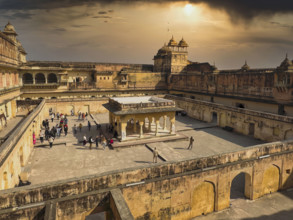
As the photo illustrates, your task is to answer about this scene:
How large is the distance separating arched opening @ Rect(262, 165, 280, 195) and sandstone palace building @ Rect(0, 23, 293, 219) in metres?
0.06

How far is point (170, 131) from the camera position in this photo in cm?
2081

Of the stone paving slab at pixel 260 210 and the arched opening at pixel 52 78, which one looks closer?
the stone paving slab at pixel 260 210

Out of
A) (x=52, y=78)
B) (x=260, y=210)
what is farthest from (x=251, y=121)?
(x=52, y=78)

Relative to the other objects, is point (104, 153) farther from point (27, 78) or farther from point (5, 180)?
point (27, 78)

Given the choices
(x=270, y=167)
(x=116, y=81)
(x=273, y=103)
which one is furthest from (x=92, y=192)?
(x=116, y=81)

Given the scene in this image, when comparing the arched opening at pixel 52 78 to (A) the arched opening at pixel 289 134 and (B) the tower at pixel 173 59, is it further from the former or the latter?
(A) the arched opening at pixel 289 134

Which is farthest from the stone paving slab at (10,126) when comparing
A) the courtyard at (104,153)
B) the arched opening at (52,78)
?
the arched opening at (52,78)

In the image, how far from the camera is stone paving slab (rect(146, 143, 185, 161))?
15.9 m

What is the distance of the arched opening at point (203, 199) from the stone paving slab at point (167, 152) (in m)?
4.30

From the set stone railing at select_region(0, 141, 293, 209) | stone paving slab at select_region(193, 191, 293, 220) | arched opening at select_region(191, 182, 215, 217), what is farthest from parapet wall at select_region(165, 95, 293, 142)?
arched opening at select_region(191, 182, 215, 217)

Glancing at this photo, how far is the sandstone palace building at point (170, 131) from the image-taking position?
27.3 ft

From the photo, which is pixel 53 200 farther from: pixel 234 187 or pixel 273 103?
pixel 273 103

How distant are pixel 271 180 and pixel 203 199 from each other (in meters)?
4.88

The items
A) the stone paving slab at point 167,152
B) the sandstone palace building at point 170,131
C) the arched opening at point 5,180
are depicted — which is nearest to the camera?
the sandstone palace building at point 170,131
